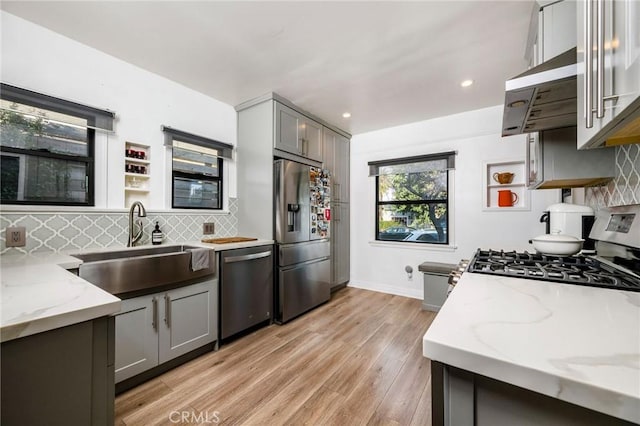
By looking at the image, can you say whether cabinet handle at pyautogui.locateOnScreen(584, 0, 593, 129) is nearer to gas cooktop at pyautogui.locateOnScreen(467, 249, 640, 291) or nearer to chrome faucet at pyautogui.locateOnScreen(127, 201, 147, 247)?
gas cooktop at pyautogui.locateOnScreen(467, 249, 640, 291)

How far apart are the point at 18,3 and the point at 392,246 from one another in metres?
4.19

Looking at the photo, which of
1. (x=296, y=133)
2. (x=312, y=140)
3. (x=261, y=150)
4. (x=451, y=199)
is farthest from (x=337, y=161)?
(x=451, y=199)

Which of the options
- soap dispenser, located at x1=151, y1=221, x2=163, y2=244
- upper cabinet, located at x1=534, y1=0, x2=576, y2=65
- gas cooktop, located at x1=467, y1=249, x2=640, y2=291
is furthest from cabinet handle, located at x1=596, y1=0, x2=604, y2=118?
soap dispenser, located at x1=151, y1=221, x2=163, y2=244

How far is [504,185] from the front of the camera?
312 centimetres

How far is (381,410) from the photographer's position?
5.09 feet

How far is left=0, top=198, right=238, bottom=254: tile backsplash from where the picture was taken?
1776mm

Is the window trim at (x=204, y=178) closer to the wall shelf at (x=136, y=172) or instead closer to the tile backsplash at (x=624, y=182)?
the wall shelf at (x=136, y=172)

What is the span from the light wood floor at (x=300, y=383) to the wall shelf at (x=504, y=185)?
1.73 meters

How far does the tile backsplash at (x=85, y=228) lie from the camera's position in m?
1.78

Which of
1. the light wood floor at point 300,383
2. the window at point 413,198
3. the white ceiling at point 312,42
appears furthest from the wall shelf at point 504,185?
the light wood floor at point 300,383

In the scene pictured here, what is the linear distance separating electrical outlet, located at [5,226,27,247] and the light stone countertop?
736mm

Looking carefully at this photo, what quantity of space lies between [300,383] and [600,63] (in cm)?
211

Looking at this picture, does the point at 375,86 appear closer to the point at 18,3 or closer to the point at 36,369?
the point at 18,3

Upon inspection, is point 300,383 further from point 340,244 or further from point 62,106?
point 62,106
